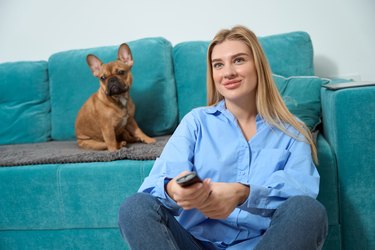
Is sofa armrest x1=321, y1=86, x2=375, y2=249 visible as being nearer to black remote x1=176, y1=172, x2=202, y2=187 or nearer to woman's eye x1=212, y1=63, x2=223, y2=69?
woman's eye x1=212, y1=63, x2=223, y2=69

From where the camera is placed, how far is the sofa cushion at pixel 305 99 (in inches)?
66.7

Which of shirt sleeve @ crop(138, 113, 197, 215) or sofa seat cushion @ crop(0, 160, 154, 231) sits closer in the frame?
shirt sleeve @ crop(138, 113, 197, 215)

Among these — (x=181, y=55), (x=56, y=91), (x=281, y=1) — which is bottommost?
(x=56, y=91)

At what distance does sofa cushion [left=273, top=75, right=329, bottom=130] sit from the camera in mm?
1694

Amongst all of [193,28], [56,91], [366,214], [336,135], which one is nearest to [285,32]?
[193,28]

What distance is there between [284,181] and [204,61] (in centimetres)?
132

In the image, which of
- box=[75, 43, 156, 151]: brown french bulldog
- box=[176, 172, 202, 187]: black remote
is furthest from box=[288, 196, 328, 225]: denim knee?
box=[75, 43, 156, 151]: brown french bulldog

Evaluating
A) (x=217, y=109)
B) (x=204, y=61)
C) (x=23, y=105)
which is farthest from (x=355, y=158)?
(x=23, y=105)

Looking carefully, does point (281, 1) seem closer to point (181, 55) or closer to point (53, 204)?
point (181, 55)

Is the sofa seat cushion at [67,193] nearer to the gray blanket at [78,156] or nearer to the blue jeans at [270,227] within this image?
the gray blanket at [78,156]

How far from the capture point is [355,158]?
53.0 inches

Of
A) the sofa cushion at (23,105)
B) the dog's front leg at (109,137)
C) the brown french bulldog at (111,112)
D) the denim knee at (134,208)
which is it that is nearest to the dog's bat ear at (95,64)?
the brown french bulldog at (111,112)

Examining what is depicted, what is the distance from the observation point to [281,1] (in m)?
2.36

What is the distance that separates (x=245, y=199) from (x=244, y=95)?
1.29ft
